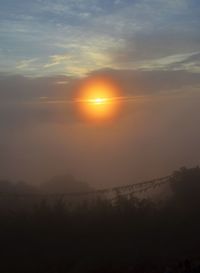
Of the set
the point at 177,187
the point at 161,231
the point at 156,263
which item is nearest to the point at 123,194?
the point at 177,187

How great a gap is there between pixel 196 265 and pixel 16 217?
64.5ft

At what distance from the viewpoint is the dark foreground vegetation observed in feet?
111

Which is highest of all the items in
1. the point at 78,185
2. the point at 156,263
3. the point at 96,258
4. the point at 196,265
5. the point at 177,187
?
the point at 78,185

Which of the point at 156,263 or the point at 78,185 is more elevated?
the point at 78,185

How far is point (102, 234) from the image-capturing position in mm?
39594

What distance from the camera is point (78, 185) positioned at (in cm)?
7206

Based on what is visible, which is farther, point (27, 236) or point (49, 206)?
point (49, 206)

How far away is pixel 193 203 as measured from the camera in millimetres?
44281

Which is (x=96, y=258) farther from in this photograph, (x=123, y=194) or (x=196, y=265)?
(x=123, y=194)

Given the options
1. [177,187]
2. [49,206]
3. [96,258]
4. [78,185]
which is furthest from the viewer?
[78,185]

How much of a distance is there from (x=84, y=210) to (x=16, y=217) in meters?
5.53

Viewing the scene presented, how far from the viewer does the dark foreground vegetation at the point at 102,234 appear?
33844 millimetres

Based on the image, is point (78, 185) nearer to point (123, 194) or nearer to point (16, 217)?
point (123, 194)

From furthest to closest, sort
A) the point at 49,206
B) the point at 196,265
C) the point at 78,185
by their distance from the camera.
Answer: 1. the point at 78,185
2. the point at 49,206
3. the point at 196,265
